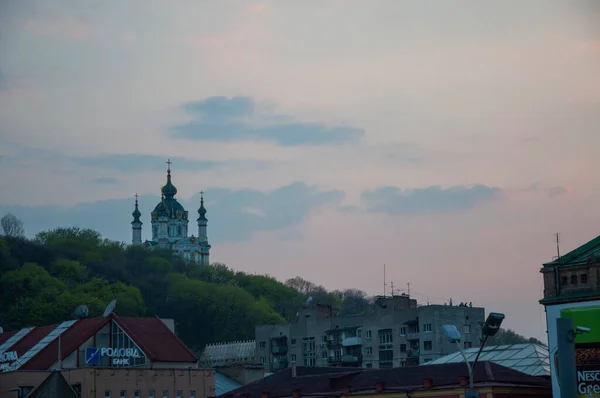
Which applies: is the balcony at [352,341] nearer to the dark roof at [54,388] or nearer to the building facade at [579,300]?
the dark roof at [54,388]

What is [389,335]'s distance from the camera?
18175 centimetres

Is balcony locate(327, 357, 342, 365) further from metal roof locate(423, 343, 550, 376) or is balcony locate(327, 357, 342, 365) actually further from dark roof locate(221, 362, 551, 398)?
dark roof locate(221, 362, 551, 398)

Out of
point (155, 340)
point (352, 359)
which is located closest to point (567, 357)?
point (155, 340)

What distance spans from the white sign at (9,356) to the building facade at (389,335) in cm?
7368

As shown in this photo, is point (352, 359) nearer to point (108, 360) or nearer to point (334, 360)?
point (334, 360)

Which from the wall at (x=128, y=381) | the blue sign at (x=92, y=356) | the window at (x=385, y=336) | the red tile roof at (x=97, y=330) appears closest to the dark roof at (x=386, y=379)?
the wall at (x=128, y=381)

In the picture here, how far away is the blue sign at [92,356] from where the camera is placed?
110 m

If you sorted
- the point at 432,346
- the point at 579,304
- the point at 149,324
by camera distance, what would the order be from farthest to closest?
1. the point at 432,346
2. the point at 149,324
3. the point at 579,304

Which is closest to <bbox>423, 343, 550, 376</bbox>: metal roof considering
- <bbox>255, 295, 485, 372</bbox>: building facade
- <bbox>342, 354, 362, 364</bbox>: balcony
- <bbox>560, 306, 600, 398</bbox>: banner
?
<bbox>560, 306, 600, 398</bbox>: banner

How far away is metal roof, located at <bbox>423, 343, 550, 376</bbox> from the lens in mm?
82125

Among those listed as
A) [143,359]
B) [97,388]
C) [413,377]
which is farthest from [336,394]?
[143,359]

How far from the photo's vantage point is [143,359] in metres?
113

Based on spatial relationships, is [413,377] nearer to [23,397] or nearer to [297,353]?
[23,397]

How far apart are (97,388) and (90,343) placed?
12194 mm
